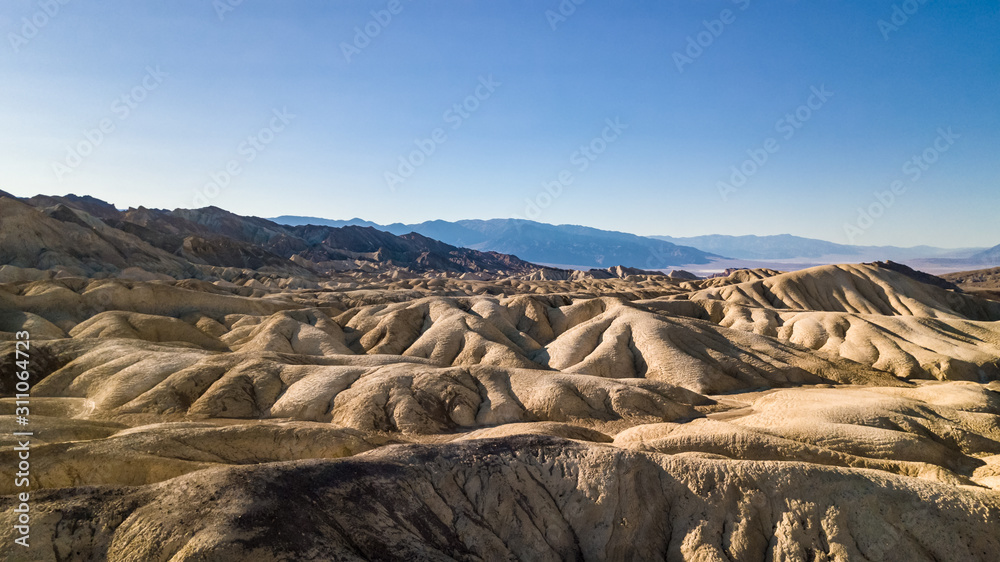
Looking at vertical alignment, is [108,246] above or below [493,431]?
above

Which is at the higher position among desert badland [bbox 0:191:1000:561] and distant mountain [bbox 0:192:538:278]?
distant mountain [bbox 0:192:538:278]

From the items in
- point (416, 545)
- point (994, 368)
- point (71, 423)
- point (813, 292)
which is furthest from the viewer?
point (813, 292)

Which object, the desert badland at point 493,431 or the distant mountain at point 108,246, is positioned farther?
the distant mountain at point 108,246

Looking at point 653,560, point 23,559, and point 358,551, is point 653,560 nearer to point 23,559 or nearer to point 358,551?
point 358,551

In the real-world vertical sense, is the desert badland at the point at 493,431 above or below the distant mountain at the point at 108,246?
below

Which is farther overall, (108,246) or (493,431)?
(108,246)

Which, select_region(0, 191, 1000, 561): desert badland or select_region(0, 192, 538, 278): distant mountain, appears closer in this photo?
select_region(0, 191, 1000, 561): desert badland

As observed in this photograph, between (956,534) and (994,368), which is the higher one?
(956,534)

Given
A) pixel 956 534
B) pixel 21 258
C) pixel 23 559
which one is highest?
pixel 21 258

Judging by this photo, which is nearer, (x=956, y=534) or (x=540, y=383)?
(x=956, y=534)

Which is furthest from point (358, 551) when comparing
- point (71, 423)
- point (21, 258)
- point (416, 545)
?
point (21, 258)

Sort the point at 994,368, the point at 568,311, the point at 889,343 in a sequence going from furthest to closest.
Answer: the point at 568,311, the point at 889,343, the point at 994,368
